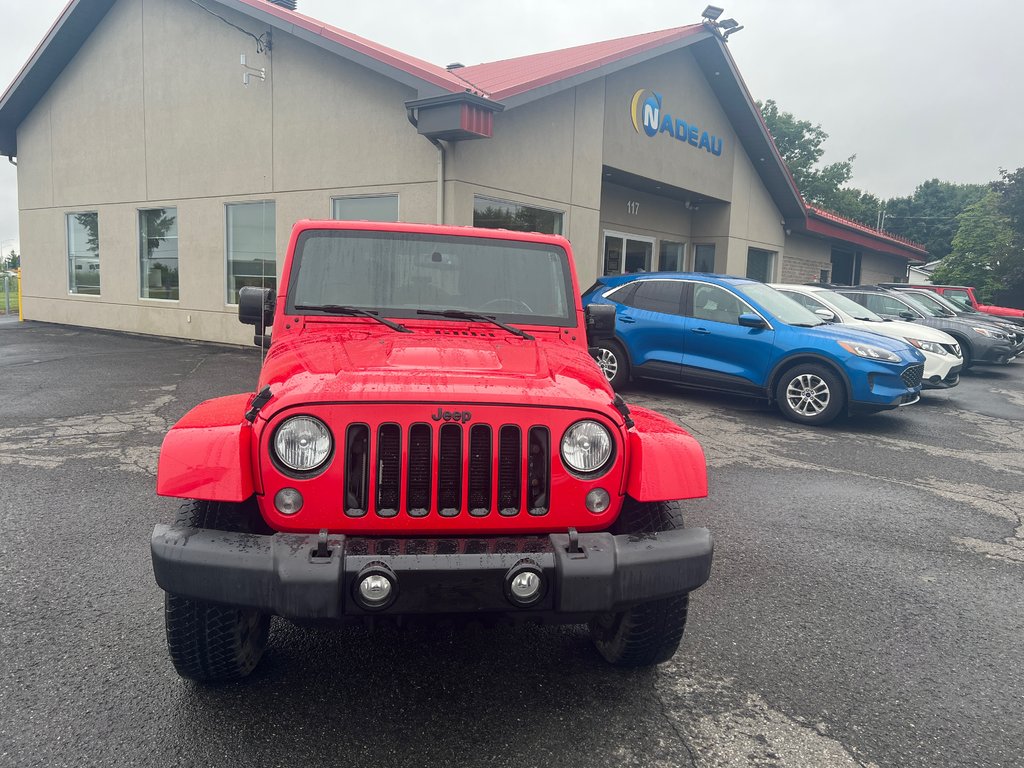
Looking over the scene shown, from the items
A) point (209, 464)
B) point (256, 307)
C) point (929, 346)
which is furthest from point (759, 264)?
point (209, 464)

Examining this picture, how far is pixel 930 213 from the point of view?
76000 millimetres

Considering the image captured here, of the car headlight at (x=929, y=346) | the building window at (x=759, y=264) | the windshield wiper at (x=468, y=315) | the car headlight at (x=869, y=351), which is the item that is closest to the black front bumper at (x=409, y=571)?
the windshield wiper at (x=468, y=315)

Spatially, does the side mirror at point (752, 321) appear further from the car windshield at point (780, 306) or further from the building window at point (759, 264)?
the building window at point (759, 264)

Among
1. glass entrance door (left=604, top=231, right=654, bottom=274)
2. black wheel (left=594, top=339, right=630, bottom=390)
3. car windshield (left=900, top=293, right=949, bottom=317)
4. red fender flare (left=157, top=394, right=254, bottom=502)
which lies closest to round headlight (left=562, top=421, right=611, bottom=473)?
red fender flare (left=157, top=394, right=254, bottom=502)

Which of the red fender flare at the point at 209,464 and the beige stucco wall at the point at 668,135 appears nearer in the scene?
the red fender flare at the point at 209,464

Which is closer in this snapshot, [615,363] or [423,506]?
[423,506]

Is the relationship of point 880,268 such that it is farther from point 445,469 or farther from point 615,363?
point 445,469

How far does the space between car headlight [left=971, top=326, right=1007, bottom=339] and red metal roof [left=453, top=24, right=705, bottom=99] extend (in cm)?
792

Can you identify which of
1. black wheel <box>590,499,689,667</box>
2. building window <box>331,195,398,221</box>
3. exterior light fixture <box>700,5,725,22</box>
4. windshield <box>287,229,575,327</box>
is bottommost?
black wheel <box>590,499,689,667</box>

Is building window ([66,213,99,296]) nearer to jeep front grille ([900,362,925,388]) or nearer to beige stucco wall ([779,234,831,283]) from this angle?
jeep front grille ([900,362,925,388])

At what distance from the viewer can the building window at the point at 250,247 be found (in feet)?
43.3

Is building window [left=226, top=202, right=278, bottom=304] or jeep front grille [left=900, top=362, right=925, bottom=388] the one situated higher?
building window [left=226, top=202, right=278, bottom=304]

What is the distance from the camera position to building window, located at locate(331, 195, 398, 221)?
38.1ft

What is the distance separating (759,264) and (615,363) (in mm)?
12553
